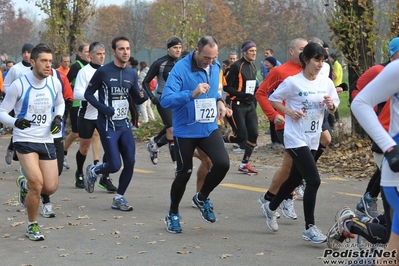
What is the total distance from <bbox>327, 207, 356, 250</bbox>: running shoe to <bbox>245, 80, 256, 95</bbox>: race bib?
6.62 meters

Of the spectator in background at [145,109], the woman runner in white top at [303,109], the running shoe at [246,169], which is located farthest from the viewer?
the spectator in background at [145,109]

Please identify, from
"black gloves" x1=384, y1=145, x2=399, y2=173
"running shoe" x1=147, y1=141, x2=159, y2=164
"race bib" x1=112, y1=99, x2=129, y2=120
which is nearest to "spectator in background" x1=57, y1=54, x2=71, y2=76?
"running shoe" x1=147, y1=141, x2=159, y2=164

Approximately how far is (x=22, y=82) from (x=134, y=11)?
2123 inches

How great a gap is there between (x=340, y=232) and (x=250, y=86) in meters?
6.81

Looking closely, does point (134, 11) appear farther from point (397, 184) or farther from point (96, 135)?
point (397, 184)

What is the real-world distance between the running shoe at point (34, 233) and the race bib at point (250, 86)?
18.4ft

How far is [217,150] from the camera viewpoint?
778cm

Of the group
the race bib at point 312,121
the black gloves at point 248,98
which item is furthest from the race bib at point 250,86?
the race bib at point 312,121

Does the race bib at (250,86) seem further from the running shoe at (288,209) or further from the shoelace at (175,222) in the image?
the shoelace at (175,222)

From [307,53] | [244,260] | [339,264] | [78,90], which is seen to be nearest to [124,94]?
[78,90]

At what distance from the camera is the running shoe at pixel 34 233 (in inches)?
297

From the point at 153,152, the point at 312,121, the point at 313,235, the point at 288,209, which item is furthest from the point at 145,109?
the point at 313,235

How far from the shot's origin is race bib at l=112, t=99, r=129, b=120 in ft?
30.5

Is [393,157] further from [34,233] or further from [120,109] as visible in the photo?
[120,109]
